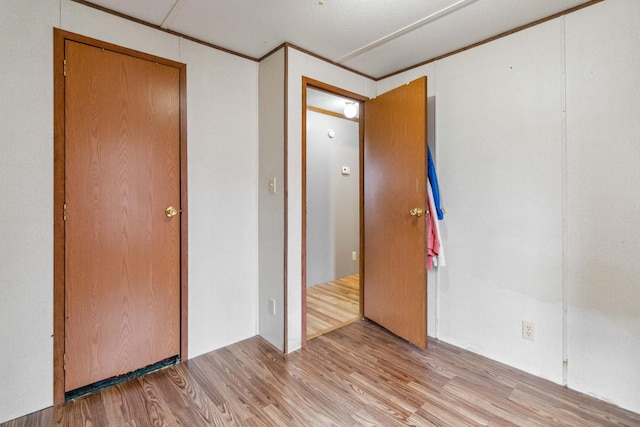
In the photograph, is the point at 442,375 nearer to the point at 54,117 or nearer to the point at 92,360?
the point at 92,360

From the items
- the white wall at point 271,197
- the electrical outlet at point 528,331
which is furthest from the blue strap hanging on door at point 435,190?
the white wall at point 271,197

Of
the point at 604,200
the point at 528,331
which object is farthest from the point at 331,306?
the point at 604,200

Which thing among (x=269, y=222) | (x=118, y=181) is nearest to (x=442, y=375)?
(x=269, y=222)

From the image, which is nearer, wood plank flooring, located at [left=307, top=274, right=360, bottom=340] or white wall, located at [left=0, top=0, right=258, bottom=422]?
white wall, located at [left=0, top=0, right=258, bottom=422]

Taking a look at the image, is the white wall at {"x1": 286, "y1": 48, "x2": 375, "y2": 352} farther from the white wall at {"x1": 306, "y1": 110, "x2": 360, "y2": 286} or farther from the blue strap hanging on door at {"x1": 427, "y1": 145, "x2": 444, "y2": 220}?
the white wall at {"x1": 306, "y1": 110, "x2": 360, "y2": 286}

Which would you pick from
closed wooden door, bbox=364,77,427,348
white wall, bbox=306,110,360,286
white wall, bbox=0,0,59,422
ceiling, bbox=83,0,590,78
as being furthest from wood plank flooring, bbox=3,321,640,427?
ceiling, bbox=83,0,590,78

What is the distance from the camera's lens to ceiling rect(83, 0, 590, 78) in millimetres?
1732

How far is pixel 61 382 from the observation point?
1671mm

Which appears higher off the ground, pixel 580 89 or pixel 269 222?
pixel 580 89

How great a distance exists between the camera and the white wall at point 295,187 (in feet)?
7.23

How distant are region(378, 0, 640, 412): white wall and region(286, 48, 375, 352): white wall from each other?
1.11m

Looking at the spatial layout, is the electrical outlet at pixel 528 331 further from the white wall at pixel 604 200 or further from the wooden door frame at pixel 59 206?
the wooden door frame at pixel 59 206

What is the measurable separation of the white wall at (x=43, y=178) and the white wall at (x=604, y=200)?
2.34 metres

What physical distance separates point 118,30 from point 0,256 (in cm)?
144
